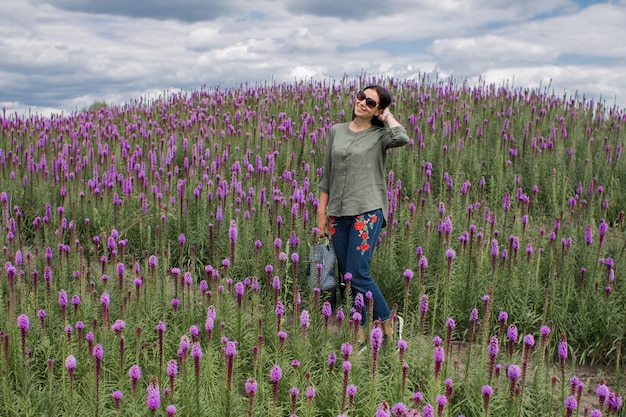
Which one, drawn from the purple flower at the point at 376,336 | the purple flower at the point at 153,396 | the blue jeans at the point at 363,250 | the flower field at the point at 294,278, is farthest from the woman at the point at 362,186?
the purple flower at the point at 153,396

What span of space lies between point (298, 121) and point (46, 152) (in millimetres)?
4521

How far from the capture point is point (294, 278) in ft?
15.1

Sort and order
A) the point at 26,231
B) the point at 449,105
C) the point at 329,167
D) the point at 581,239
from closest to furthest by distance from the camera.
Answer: the point at 329,167
the point at 581,239
the point at 26,231
the point at 449,105

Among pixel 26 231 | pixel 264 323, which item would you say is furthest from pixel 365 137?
pixel 26 231

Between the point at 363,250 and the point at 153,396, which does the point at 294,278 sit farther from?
the point at 153,396

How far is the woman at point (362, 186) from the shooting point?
15.7 feet

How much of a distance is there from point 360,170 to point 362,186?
0.13 meters

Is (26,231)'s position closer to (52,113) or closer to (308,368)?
(308,368)

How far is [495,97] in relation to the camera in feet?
44.9

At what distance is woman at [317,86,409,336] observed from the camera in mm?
4781

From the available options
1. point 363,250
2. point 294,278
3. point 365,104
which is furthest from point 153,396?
point 365,104

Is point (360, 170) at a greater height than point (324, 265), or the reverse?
point (360, 170)

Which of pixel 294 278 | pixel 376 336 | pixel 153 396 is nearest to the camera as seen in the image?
pixel 153 396

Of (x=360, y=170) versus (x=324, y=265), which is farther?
(x=324, y=265)
